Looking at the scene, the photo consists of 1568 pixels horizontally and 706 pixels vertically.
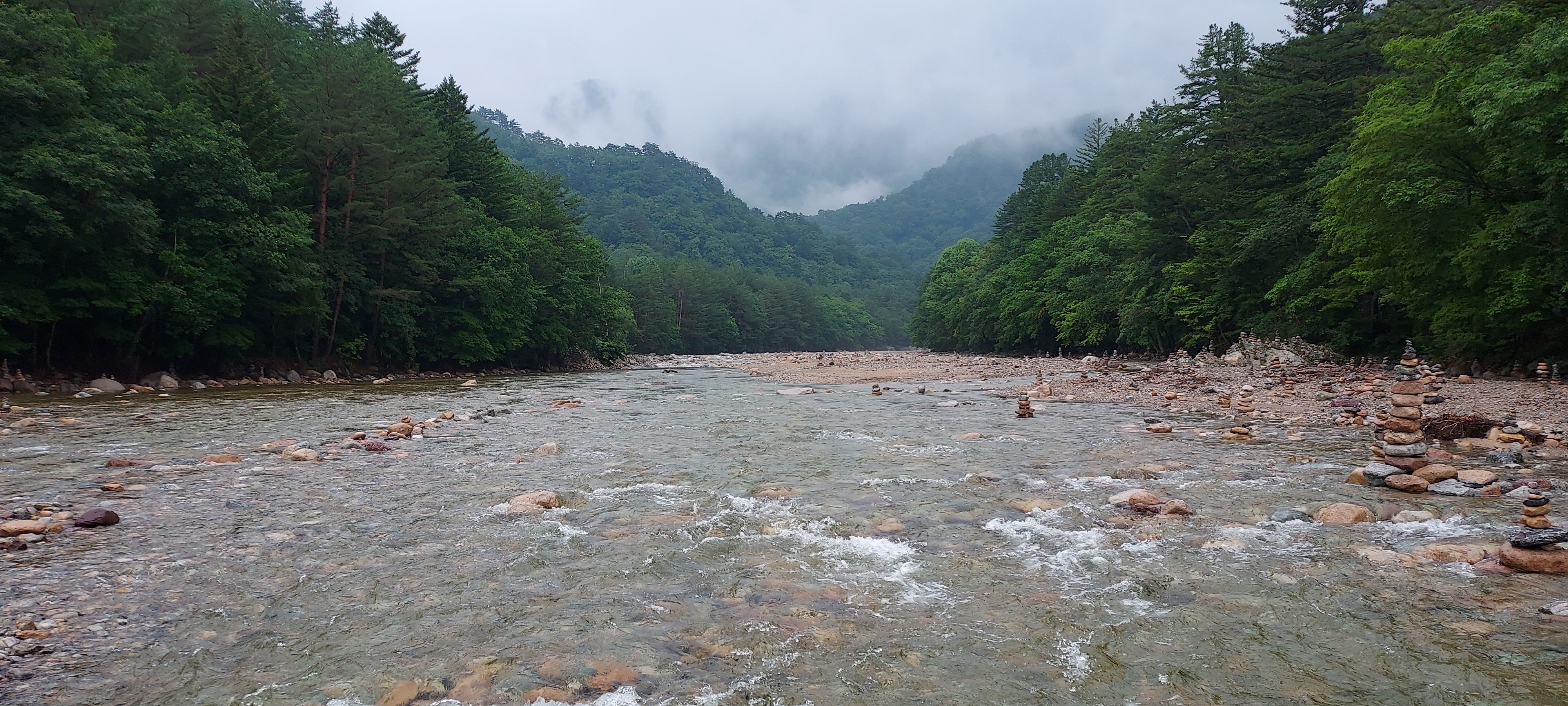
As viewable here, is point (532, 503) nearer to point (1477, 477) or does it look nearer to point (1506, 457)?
point (1477, 477)

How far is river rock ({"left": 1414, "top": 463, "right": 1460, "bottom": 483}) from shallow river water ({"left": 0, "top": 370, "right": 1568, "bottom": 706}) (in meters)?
0.70

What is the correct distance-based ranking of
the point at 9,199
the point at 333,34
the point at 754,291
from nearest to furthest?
the point at 9,199
the point at 333,34
the point at 754,291

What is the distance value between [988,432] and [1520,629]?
8.93 metres

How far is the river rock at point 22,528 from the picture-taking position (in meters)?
5.48

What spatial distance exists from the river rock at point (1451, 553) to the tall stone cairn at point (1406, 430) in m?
2.91

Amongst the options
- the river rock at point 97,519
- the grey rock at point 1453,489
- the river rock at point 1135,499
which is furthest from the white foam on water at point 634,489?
the grey rock at point 1453,489

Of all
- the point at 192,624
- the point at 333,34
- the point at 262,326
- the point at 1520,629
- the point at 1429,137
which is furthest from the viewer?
the point at 333,34

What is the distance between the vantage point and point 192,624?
413 cm

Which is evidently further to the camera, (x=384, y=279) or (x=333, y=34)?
(x=333, y=34)

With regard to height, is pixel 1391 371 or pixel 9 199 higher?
pixel 9 199

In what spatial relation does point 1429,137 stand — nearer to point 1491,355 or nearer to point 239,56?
point 1491,355

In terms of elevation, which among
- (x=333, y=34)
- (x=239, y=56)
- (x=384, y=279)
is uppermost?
(x=333, y=34)

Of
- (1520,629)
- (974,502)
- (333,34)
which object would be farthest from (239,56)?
(1520,629)

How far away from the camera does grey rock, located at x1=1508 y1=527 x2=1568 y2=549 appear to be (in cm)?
478
